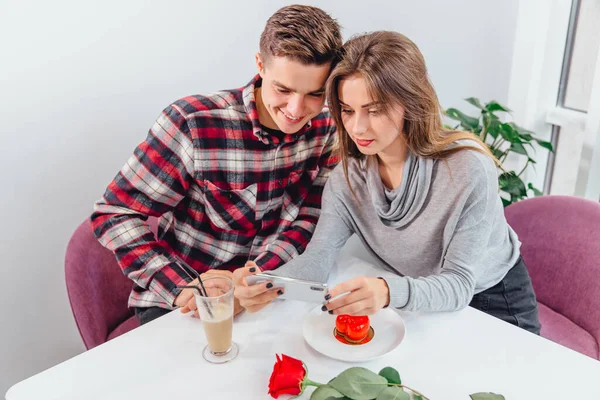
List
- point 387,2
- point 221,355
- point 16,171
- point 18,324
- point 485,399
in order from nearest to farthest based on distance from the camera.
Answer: point 485,399 → point 221,355 → point 16,171 → point 18,324 → point 387,2

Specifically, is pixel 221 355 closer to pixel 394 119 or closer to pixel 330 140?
pixel 394 119

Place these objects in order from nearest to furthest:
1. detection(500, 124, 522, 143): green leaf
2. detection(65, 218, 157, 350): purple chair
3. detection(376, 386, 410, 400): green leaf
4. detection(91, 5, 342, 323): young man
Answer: detection(376, 386, 410, 400): green leaf → detection(91, 5, 342, 323): young man → detection(65, 218, 157, 350): purple chair → detection(500, 124, 522, 143): green leaf

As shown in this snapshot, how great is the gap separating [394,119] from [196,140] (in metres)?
0.48

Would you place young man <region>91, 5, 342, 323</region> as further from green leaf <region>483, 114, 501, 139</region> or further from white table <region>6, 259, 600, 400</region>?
green leaf <region>483, 114, 501, 139</region>

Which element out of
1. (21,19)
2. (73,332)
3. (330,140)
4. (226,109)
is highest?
(21,19)

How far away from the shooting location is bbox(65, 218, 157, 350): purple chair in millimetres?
1321

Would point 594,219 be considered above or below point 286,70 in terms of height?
below

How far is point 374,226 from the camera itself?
52.1 inches

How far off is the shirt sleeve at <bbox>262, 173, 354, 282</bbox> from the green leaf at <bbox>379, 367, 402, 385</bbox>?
38cm

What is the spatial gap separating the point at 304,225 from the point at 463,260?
1.49 feet

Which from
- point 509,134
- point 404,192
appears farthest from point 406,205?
point 509,134

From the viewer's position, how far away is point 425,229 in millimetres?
1234

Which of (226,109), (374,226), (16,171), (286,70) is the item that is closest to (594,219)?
(374,226)

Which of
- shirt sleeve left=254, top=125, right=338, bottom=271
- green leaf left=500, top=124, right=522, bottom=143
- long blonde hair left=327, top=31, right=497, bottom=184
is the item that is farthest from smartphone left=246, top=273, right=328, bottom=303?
green leaf left=500, top=124, right=522, bottom=143
